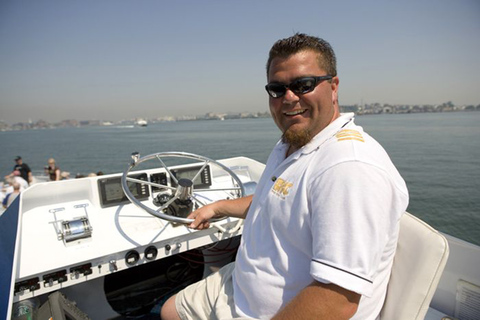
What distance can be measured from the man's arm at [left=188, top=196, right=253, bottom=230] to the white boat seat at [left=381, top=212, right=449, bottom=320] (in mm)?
886

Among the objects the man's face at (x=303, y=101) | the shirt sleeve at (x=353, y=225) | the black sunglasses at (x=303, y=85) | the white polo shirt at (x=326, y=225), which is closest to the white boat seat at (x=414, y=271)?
the white polo shirt at (x=326, y=225)

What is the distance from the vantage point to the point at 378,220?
78 cm

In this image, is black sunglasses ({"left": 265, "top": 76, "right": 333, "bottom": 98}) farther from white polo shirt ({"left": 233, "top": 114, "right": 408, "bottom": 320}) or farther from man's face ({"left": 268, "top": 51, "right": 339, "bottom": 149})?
white polo shirt ({"left": 233, "top": 114, "right": 408, "bottom": 320})

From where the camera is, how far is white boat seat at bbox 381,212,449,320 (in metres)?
0.98

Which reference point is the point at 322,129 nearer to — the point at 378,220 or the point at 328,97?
the point at 328,97

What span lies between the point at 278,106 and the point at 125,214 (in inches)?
65.1

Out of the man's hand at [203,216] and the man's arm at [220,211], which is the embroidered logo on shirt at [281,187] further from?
the man's hand at [203,216]

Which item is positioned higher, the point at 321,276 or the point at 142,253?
the point at 321,276

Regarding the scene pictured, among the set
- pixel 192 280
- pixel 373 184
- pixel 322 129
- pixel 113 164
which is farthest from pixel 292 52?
pixel 113 164

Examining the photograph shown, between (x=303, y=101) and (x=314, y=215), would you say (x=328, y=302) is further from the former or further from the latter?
(x=303, y=101)

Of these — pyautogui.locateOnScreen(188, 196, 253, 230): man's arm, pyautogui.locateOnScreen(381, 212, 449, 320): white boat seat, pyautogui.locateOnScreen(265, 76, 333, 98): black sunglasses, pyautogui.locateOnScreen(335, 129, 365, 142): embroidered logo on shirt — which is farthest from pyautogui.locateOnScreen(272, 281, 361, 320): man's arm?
pyautogui.locateOnScreen(188, 196, 253, 230): man's arm

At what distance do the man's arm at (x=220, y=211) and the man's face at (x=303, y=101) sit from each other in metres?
0.73

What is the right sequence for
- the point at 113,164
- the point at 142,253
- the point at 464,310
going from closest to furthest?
the point at 464,310, the point at 142,253, the point at 113,164

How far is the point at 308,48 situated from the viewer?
110 cm
